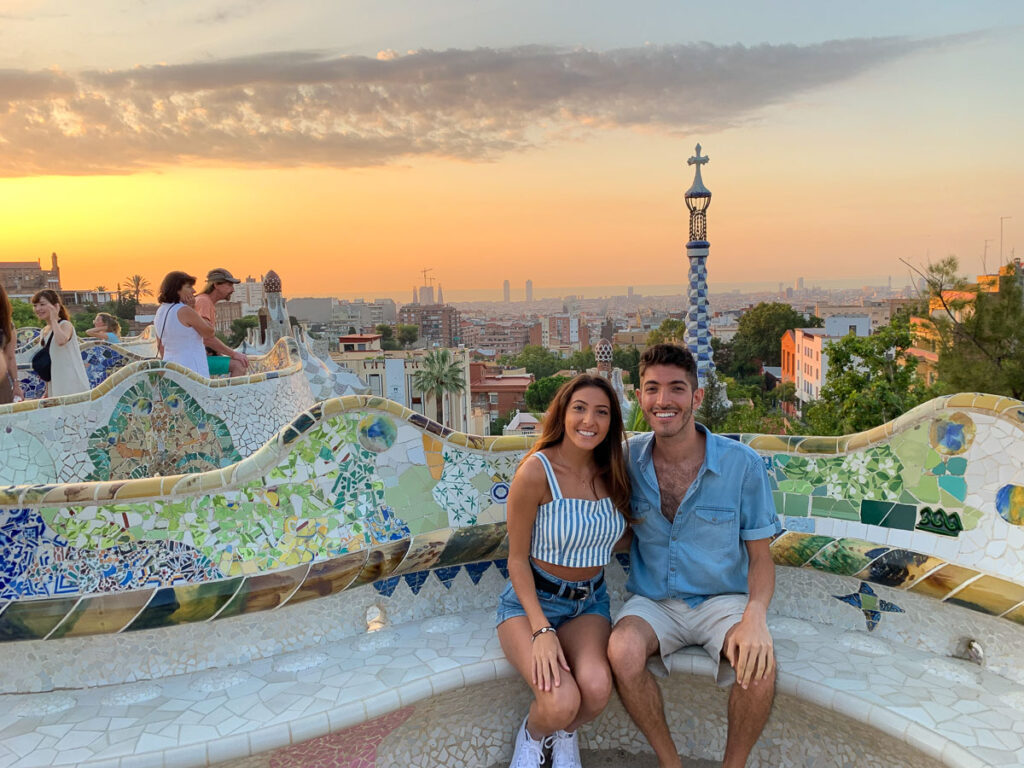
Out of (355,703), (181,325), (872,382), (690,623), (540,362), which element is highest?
(181,325)

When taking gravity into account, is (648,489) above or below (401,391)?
above

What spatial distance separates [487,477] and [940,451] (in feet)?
4.99

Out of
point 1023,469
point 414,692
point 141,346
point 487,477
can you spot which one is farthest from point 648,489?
point 141,346

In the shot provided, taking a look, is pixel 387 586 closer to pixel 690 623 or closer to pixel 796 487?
pixel 690 623

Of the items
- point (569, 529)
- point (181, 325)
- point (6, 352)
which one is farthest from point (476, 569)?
point (181, 325)

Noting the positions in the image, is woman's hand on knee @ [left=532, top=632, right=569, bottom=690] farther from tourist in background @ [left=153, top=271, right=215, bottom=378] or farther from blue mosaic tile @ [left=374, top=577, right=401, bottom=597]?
tourist in background @ [left=153, top=271, right=215, bottom=378]

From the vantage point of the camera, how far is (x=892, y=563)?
8.48 ft

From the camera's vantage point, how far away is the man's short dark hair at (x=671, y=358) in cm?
236

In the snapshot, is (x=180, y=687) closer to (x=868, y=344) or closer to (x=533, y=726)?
(x=533, y=726)

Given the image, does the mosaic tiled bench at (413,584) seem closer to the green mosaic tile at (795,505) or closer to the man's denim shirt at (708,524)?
the green mosaic tile at (795,505)

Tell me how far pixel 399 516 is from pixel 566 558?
0.72 m

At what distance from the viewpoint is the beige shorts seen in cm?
229

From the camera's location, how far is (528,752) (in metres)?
2.22

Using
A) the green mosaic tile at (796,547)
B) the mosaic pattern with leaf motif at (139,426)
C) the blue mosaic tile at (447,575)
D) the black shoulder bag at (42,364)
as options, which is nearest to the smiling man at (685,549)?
the green mosaic tile at (796,547)
